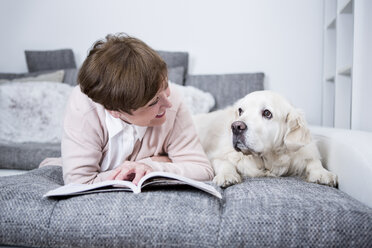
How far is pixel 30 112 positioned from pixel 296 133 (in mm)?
1938

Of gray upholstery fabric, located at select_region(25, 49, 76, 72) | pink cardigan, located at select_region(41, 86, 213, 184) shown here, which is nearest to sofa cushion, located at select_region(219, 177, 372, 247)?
pink cardigan, located at select_region(41, 86, 213, 184)

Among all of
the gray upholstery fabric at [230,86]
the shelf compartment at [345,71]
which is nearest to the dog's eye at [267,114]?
the shelf compartment at [345,71]

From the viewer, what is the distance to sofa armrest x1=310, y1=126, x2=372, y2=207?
113 cm

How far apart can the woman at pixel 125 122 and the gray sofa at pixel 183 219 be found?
168 mm

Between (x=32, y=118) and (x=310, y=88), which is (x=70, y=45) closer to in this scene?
(x=32, y=118)

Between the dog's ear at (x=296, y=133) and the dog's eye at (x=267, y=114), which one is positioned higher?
the dog's eye at (x=267, y=114)

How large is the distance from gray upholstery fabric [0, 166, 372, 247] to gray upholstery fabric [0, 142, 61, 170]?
1.04 metres

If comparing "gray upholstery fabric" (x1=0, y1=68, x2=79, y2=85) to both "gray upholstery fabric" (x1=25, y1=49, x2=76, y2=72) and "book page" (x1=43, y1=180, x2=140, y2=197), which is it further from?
"book page" (x1=43, y1=180, x2=140, y2=197)


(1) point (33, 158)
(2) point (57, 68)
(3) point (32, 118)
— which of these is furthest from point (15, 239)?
(2) point (57, 68)

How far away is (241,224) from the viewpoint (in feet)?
2.98

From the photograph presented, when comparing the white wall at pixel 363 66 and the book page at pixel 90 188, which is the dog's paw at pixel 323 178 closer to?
the white wall at pixel 363 66

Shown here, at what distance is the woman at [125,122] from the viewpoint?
1065 millimetres

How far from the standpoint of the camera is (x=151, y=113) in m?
1.19

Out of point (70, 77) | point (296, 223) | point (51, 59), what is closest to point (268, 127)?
point (296, 223)
